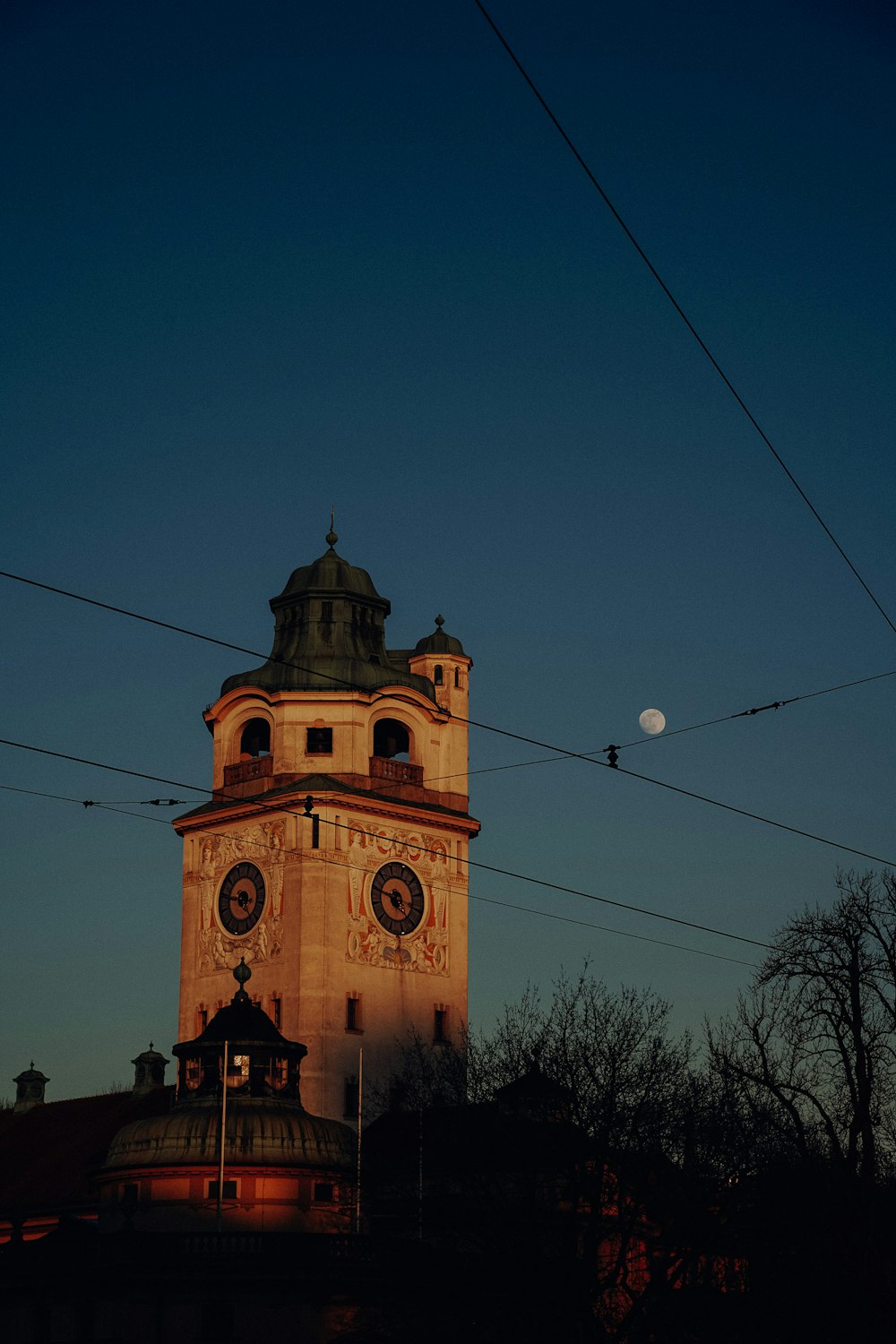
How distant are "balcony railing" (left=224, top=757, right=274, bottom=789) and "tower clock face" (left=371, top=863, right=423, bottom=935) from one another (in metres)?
5.47

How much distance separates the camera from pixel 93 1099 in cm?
8256

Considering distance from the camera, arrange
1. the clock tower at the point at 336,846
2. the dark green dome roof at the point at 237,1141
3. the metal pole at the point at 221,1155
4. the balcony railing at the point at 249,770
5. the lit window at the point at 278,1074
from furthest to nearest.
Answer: the balcony railing at the point at 249,770 → the clock tower at the point at 336,846 → the lit window at the point at 278,1074 → the dark green dome roof at the point at 237,1141 → the metal pole at the point at 221,1155

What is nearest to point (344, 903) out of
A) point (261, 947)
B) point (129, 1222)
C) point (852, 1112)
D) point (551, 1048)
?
point (261, 947)

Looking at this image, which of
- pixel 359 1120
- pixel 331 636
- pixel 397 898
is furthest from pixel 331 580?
pixel 359 1120

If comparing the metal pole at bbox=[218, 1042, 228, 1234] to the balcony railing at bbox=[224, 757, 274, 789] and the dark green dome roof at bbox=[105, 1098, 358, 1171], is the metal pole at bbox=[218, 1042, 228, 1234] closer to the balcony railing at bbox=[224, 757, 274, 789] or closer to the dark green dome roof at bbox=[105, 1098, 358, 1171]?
the dark green dome roof at bbox=[105, 1098, 358, 1171]

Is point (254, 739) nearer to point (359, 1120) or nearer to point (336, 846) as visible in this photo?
point (336, 846)

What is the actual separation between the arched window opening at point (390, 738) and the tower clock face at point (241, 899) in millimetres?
7217

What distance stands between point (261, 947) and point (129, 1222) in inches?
645


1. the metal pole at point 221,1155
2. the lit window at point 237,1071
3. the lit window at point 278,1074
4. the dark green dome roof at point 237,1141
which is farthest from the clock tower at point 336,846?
the metal pole at point 221,1155

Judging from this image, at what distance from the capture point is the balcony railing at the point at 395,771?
250ft

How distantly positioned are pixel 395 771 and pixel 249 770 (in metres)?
5.21

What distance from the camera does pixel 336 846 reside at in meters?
73.8

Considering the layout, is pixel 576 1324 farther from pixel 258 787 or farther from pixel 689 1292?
pixel 258 787

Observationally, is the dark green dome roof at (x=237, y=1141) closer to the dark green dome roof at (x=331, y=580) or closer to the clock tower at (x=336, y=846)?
the clock tower at (x=336, y=846)
